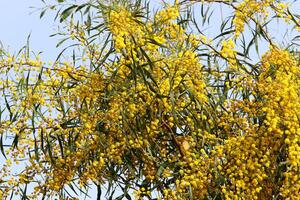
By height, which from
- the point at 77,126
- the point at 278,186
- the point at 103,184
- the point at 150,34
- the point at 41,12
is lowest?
the point at 278,186

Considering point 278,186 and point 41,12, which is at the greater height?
point 41,12

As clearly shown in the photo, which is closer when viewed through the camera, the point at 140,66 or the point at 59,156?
the point at 140,66

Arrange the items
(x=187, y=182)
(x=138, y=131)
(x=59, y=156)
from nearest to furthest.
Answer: (x=187, y=182)
(x=138, y=131)
(x=59, y=156)

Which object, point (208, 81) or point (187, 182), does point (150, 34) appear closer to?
point (208, 81)

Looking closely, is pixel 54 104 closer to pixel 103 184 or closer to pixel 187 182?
pixel 103 184

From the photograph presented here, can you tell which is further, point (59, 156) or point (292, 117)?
point (59, 156)

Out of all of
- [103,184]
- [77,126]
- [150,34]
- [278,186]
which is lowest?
[278,186]

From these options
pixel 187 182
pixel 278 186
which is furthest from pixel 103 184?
pixel 278 186

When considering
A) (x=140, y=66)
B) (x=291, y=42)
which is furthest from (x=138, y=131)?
(x=291, y=42)

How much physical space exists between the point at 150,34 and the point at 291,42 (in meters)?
0.93

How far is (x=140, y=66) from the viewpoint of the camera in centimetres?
419

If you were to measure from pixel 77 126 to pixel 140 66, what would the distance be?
602 millimetres

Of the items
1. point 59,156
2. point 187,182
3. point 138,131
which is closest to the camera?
point 187,182

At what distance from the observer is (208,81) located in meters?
4.73
